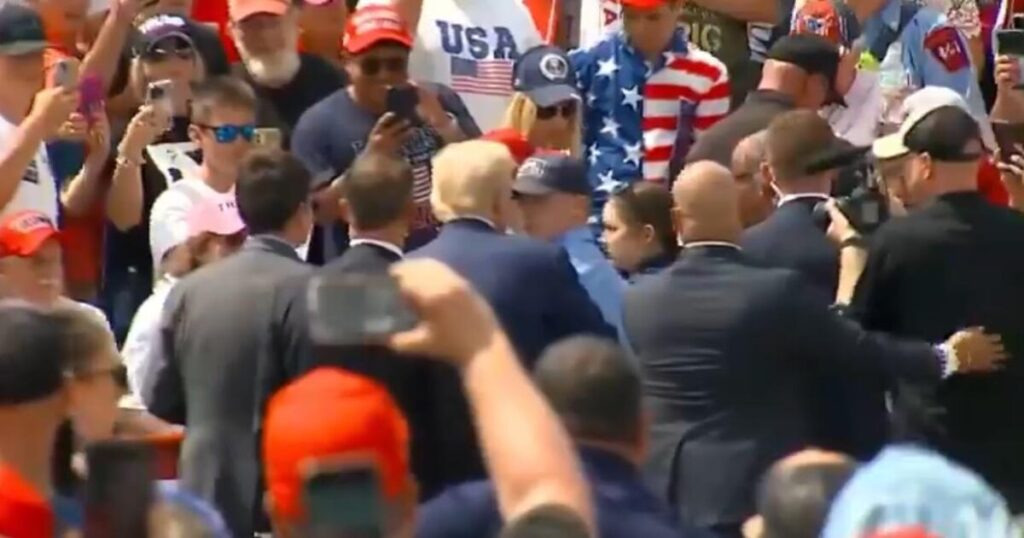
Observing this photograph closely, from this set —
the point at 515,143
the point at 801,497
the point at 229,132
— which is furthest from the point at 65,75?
the point at 801,497

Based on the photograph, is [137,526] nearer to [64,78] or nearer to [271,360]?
[271,360]

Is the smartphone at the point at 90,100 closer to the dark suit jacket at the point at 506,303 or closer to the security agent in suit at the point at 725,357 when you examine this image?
the dark suit jacket at the point at 506,303

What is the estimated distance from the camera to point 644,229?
7297 millimetres

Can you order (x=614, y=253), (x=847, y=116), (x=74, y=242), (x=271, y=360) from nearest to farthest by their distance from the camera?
(x=271, y=360) → (x=614, y=253) → (x=74, y=242) → (x=847, y=116)

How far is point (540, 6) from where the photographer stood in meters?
9.78

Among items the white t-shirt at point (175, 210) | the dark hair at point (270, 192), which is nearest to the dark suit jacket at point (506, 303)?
the dark hair at point (270, 192)

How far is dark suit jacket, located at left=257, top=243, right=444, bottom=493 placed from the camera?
6023 millimetres

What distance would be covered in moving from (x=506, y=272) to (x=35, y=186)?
1.94 metres

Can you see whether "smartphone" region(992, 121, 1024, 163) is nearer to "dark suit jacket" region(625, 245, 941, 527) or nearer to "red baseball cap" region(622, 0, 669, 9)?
"red baseball cap" region(622, 0, 669, 9)

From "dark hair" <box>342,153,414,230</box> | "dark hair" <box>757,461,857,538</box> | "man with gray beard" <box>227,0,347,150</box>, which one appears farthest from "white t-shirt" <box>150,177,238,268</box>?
"dark hair" <box>757,461,857,538</box>

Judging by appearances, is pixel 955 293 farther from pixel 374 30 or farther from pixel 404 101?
pixel 374 30

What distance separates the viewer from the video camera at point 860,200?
23.3 ft

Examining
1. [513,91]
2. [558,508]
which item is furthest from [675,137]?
[558,508]

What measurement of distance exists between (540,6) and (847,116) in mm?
1395
